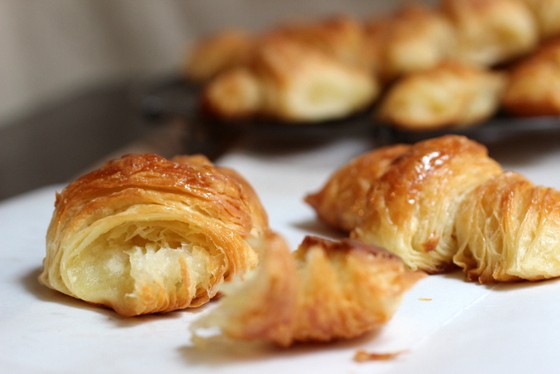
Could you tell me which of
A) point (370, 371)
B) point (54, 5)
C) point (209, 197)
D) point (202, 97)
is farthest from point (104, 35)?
point (370, 371)

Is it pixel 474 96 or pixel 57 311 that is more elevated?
pixel 474 96

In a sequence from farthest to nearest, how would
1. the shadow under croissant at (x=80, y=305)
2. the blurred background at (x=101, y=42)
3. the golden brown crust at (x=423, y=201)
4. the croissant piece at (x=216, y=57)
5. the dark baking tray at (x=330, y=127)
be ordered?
1. the blurred background at (x=101, y=42)
2. the croissant piece at (x=216, y=57)
3. the dark baking tray at (x=330, y=127)
4. the golden brown crust at (x=423, y=201)
5. the shadow under croissant at (x=80, y=305)

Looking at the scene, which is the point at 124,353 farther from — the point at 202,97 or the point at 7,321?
the point at 202,97

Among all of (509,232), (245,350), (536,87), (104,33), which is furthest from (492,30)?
(104,33)

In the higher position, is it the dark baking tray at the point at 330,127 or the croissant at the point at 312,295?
the dark baking tray at the point at 330,127

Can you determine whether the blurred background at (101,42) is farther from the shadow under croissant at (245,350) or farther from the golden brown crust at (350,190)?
the shadow under croissant at (245,350)

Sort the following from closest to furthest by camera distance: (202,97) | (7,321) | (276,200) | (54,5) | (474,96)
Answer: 1. (7,321)
2. (276,200)
3. (474,96)
4. (202,97)
5. (54,5)

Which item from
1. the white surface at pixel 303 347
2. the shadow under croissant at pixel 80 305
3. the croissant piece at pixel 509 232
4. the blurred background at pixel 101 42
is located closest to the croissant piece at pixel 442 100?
the croissant piece at pixel 509 232
